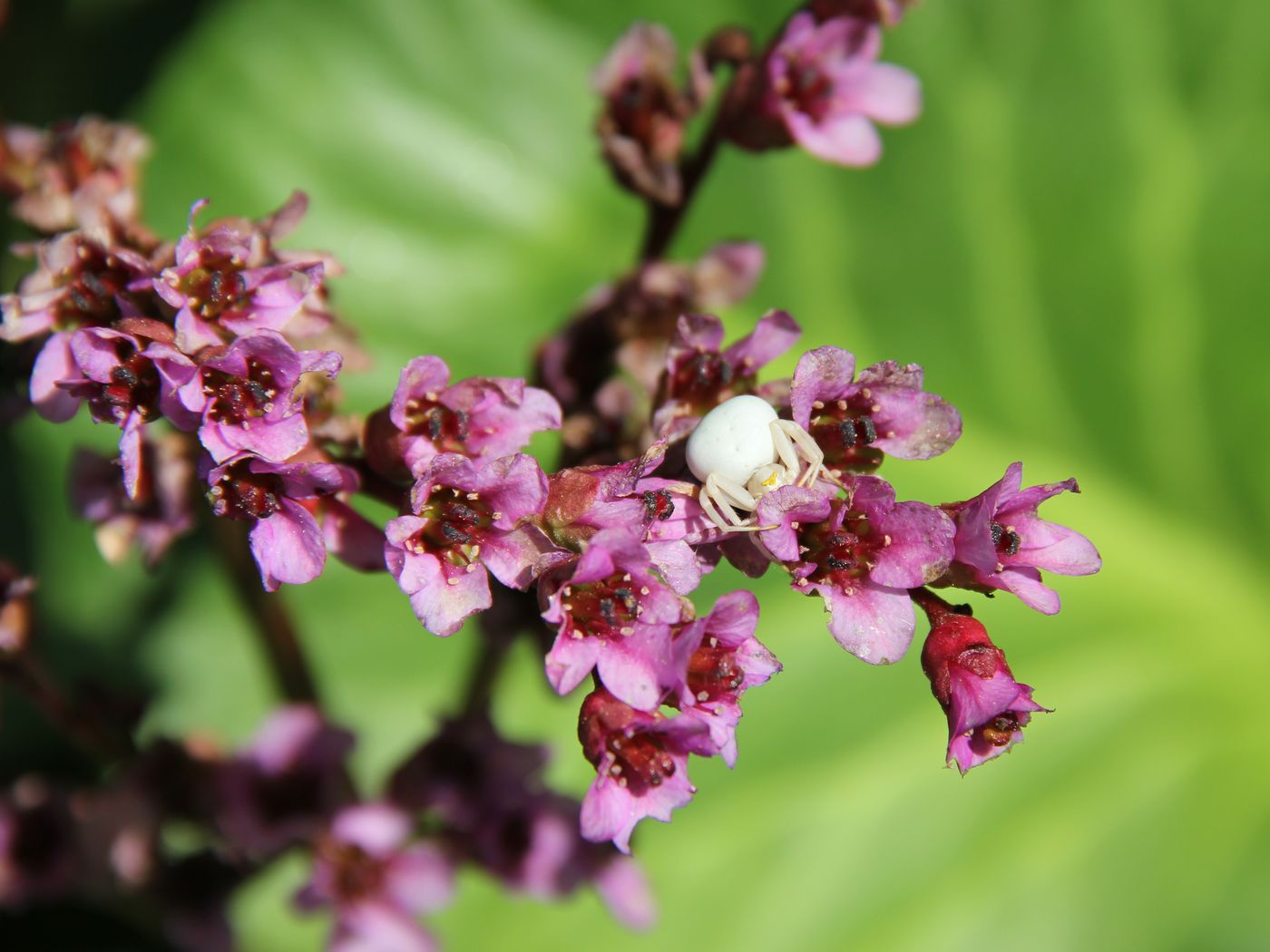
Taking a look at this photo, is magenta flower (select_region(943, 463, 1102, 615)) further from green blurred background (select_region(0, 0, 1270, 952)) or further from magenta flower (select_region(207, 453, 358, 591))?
green blurred background (select_region(0, 0, 1270, 952))

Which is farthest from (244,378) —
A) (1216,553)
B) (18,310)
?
(1216,553)

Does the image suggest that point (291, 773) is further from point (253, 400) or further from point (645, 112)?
point (645, 112)

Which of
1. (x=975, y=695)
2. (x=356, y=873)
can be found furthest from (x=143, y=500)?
(x=975, y=695)

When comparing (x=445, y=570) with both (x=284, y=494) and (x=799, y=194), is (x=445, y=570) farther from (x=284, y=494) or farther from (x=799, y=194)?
(x=799, y=194)

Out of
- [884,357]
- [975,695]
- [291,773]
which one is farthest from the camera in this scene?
[884,357]

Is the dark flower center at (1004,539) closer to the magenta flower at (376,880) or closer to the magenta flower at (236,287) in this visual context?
the magenta flower at (236,287)

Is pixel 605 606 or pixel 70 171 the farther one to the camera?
pixel 70 171
